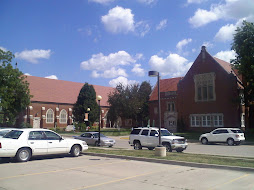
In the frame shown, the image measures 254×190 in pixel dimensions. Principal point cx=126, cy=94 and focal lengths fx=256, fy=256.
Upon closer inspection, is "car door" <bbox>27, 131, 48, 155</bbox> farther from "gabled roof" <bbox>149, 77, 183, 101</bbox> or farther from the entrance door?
the entrance door

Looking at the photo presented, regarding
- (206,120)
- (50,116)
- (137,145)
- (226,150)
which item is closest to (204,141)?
(226,150)

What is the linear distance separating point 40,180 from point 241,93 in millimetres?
36552

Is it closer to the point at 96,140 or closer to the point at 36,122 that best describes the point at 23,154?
the point at 96,140

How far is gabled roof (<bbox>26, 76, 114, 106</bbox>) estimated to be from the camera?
200 ft

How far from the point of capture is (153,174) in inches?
371

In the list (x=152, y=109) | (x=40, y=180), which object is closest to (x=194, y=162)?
(x=40, y=180)

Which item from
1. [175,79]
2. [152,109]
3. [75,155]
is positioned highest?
[175,79]

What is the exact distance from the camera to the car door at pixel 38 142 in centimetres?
1254

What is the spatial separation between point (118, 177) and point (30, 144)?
222 inches

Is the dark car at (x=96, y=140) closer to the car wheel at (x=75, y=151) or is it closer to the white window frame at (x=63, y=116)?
the car wheel at (x=75, y=151)

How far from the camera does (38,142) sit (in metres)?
12.8

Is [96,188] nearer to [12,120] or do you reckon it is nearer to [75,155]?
[75,155]

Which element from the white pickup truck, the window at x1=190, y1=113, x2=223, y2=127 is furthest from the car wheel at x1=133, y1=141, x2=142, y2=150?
the window at x1=190, y1=113, x2=223, y2=127

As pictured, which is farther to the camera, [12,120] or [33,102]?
[33,102]
